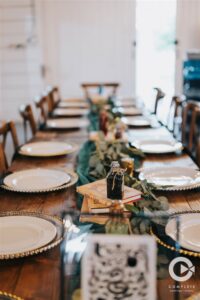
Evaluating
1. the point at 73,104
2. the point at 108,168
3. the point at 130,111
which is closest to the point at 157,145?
the point at 108,168

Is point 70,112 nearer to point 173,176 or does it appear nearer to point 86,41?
point 173,176

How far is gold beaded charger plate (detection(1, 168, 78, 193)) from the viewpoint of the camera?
1636mm

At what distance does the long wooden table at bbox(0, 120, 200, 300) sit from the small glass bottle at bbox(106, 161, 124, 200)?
185 mm

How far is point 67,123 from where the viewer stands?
322cm

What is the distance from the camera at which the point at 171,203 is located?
1.48 meters

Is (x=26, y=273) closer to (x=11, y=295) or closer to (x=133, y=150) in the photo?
(x=11, y=295)

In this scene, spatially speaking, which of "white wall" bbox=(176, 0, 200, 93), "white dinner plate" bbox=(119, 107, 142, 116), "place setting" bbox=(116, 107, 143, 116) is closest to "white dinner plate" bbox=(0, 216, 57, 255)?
"place setting" bbox=(116, 107, 143, 116)

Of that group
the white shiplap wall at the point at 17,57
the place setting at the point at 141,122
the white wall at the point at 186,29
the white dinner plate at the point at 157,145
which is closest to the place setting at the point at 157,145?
the white dinner plate at the point at 157,145

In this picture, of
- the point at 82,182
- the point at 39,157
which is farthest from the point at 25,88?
the point at 82,182

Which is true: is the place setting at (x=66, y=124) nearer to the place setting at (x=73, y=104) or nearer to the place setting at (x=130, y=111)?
the place setting at (x=130, y=111)

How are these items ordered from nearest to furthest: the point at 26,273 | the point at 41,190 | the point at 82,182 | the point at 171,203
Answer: the point at 26,273
the point at 171,203
the point at 41,190
the point at 82,182

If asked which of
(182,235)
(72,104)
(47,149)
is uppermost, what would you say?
(182,235)

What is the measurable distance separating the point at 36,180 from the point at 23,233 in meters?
0.58

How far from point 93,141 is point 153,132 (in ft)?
1.73
